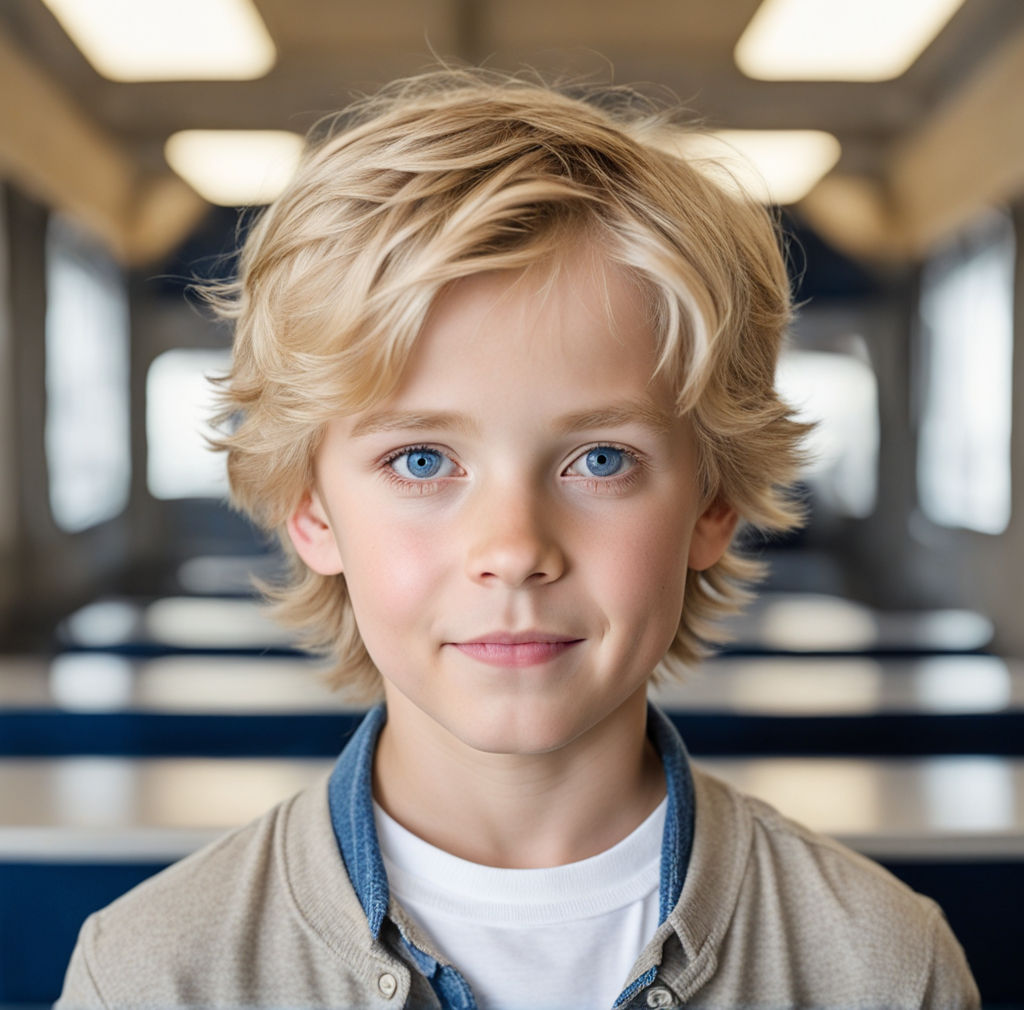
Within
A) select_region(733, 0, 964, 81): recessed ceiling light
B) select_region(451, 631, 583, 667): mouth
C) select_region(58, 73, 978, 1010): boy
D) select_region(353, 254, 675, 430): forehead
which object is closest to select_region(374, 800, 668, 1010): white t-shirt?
select_region(58, 73, 978, 1010): boy

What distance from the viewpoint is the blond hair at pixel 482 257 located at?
0.57 meters

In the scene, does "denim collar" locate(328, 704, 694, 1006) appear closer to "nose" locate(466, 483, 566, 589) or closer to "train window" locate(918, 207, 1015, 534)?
"nose" locate(466, 483, 566, 589)

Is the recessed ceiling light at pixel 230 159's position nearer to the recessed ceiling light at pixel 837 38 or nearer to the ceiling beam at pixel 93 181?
the ceiling beam at pixel 93 181

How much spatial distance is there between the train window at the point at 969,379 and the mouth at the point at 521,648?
1413 mm

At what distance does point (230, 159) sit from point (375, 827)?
140 centimetres

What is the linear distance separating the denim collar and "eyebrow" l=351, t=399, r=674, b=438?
0.20m

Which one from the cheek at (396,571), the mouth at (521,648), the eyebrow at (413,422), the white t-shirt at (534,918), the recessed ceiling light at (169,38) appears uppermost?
the recessed ceiling light at (169,38)

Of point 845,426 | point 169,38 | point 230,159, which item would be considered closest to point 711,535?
point 845,426

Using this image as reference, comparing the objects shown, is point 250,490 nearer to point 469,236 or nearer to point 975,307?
point 469,236

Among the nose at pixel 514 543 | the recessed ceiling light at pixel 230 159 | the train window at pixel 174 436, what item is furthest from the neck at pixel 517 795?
the recessed ceiling light at pixel 230 159

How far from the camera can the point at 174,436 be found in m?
1.82

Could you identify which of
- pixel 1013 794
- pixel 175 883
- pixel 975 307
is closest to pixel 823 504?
pixel 975 307

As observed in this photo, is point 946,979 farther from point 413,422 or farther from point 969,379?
point 969,379

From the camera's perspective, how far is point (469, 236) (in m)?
0.56
